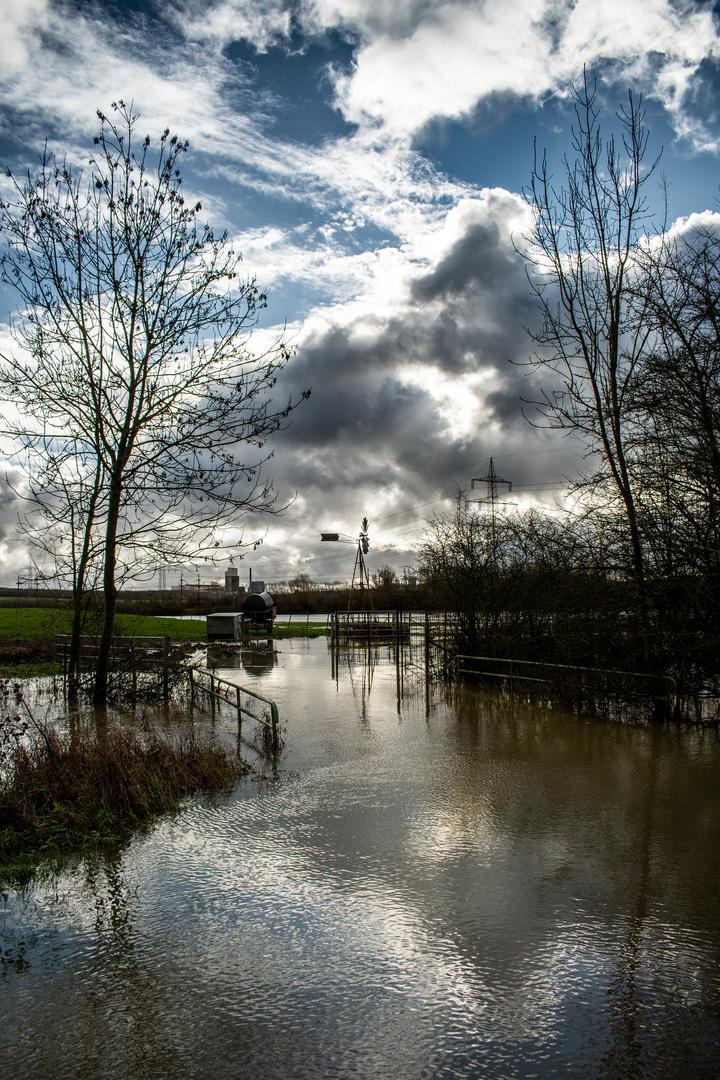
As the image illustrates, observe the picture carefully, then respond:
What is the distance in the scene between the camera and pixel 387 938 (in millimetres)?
4582

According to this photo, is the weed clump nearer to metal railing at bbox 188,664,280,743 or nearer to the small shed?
metal railing at bbox 188,664,280,743

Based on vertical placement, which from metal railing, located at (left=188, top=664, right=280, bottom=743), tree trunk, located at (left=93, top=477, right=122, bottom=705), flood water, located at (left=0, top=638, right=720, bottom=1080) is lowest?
flood water, located at (left=0, top=638, right=720, bottom=1080)

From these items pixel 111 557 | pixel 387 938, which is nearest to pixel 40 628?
pixel 111 557

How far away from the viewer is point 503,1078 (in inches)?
128

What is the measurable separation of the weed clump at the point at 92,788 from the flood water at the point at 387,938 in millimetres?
445

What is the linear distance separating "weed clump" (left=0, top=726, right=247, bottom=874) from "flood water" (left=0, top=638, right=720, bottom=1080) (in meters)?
0.44

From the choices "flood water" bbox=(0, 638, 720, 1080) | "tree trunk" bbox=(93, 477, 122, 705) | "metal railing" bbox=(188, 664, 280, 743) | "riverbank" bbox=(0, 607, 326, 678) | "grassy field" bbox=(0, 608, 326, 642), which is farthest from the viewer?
"grassy field" bbox=(0, 608, 326, 642)

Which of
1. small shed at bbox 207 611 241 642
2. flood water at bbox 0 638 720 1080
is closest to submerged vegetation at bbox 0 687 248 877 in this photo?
flood water at bbox 0 638 720 1080

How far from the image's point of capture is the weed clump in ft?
21.3

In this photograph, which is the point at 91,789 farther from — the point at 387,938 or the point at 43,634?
the point at 43,634

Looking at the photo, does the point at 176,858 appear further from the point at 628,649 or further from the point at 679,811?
the point at 628,649

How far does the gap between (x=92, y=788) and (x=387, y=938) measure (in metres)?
4.01

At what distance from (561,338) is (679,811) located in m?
8.52

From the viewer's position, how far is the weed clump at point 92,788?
6504 millimetres
